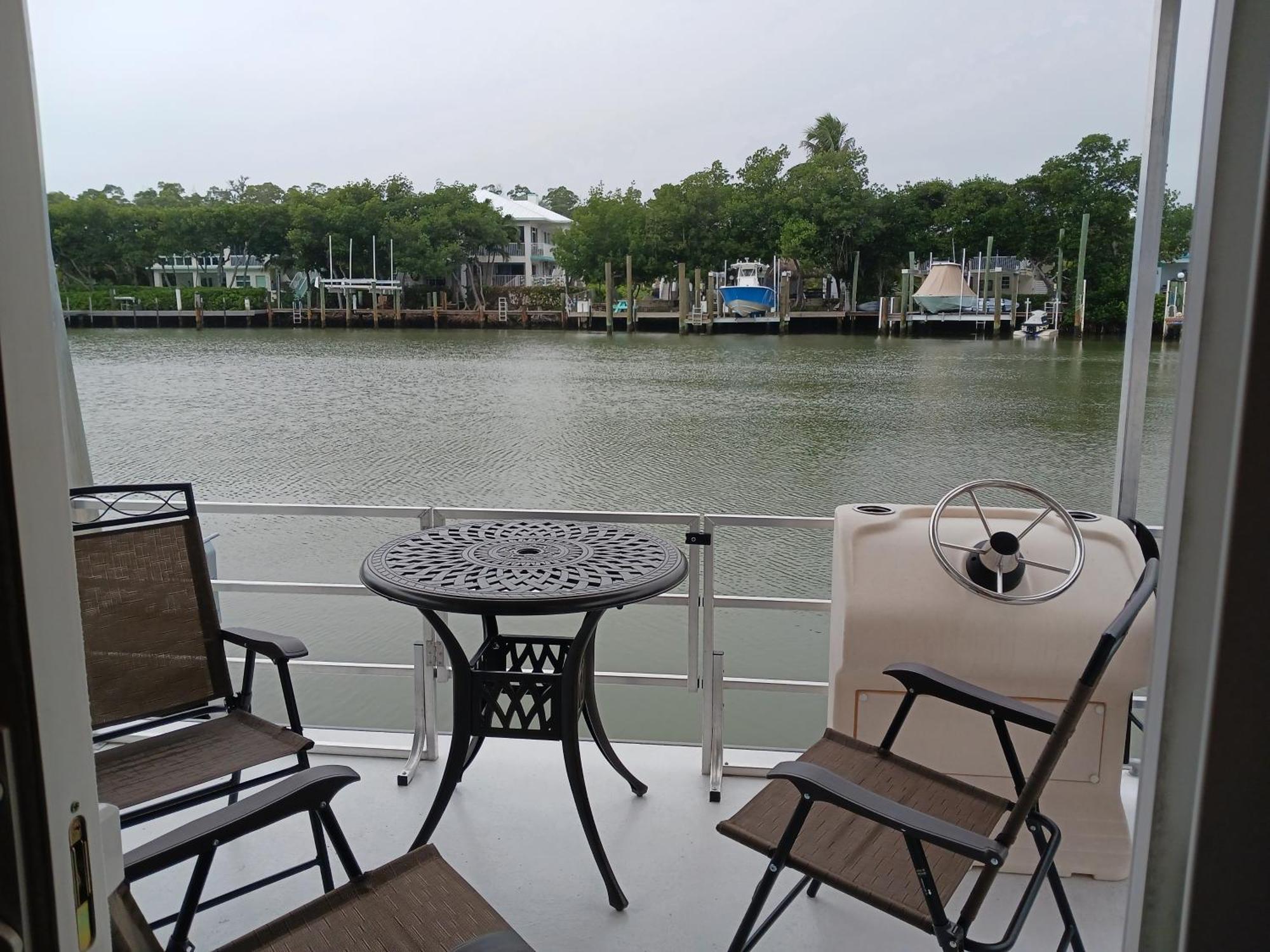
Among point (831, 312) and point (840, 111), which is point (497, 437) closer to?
point (831, 312)

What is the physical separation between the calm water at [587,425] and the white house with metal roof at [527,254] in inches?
69.2

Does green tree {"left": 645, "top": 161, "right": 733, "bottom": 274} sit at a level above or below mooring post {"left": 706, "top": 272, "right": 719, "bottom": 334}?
above

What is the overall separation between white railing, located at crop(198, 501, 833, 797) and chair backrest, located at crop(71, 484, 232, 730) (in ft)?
0.83

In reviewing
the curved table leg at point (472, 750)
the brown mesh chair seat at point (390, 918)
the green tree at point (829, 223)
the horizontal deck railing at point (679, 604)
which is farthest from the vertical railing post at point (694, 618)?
the green tree at point (829, 223)

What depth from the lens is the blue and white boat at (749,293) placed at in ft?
86.7

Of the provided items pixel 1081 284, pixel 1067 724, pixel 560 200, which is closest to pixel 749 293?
pixel 560 200

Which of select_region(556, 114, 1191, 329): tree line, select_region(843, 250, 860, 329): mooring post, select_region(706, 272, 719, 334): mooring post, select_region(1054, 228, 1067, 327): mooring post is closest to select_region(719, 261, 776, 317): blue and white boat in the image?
select_region(706, 272, 719, 334): mooring post

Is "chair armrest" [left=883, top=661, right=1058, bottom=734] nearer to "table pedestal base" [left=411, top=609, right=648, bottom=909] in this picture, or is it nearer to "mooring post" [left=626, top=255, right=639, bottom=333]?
"table pedestal base" [left=411, top=609, right=648, bottom=909]

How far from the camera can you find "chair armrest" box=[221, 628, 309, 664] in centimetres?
219

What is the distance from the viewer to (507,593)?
201 cm

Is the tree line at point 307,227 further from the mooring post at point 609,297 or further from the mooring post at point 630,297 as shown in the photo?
the mooring post at point 630,297

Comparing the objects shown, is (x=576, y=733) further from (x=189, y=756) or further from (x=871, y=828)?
(x=189, y=756)

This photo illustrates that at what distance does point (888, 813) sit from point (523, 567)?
1086 mm

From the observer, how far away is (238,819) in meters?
1.37
